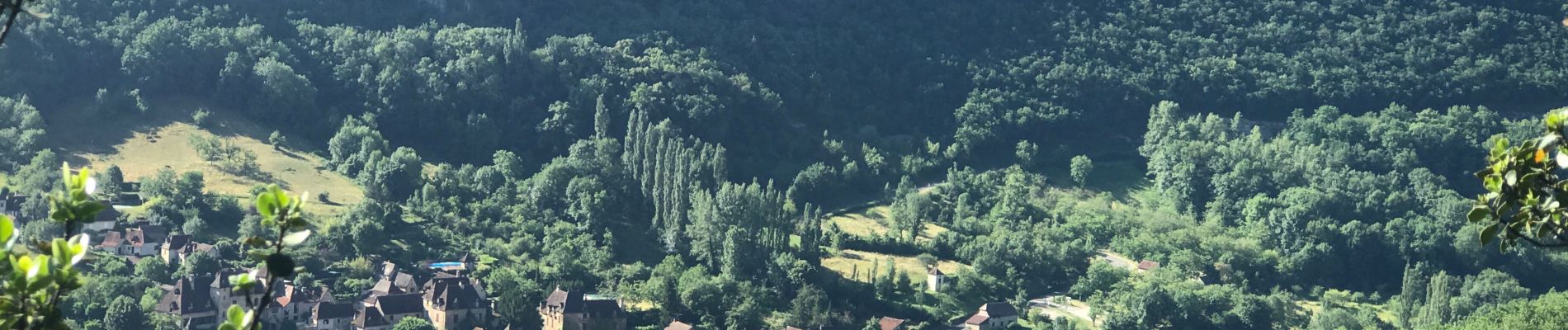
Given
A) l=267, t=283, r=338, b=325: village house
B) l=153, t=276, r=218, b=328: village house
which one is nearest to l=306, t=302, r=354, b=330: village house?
l=267, t=283, r=338, b=325: village house

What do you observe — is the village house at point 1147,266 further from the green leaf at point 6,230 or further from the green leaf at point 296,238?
the green leaf at point 6,230

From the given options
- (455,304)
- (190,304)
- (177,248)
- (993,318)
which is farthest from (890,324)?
(177,248)

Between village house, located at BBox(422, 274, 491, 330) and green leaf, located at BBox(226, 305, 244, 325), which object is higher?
village house, located at BBox(422, 274, 491, 330)

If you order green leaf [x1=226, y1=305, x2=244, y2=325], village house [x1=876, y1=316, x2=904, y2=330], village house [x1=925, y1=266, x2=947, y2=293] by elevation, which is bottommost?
green leaf [x1=226, y1=305, x2=244, y2=325]

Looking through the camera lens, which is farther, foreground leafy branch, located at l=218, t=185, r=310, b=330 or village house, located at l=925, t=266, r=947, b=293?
village house, located at l=925, t=266, r=947, b=293

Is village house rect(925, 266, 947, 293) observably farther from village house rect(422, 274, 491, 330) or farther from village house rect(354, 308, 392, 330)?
village house rect(354, 308, 392, 330)

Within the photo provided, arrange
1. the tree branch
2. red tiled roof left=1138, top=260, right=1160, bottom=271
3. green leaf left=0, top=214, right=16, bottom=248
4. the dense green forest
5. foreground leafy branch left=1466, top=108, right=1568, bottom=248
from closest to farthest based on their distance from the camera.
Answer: green leaf left=0, top=214, right=16, bottom=248, the tree branch, foreground leafy branch left=1466, top=108, right=1568, bottom=248, the dense green forest, red tiled roof left=1138, top=260, right=1160, bottom=271

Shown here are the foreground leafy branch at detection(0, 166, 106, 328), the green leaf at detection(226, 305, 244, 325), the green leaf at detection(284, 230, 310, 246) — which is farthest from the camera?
the green leaf at detection(226, 305, 244, 325)

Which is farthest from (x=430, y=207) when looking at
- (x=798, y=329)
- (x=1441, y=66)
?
(x=1441, y=66)
